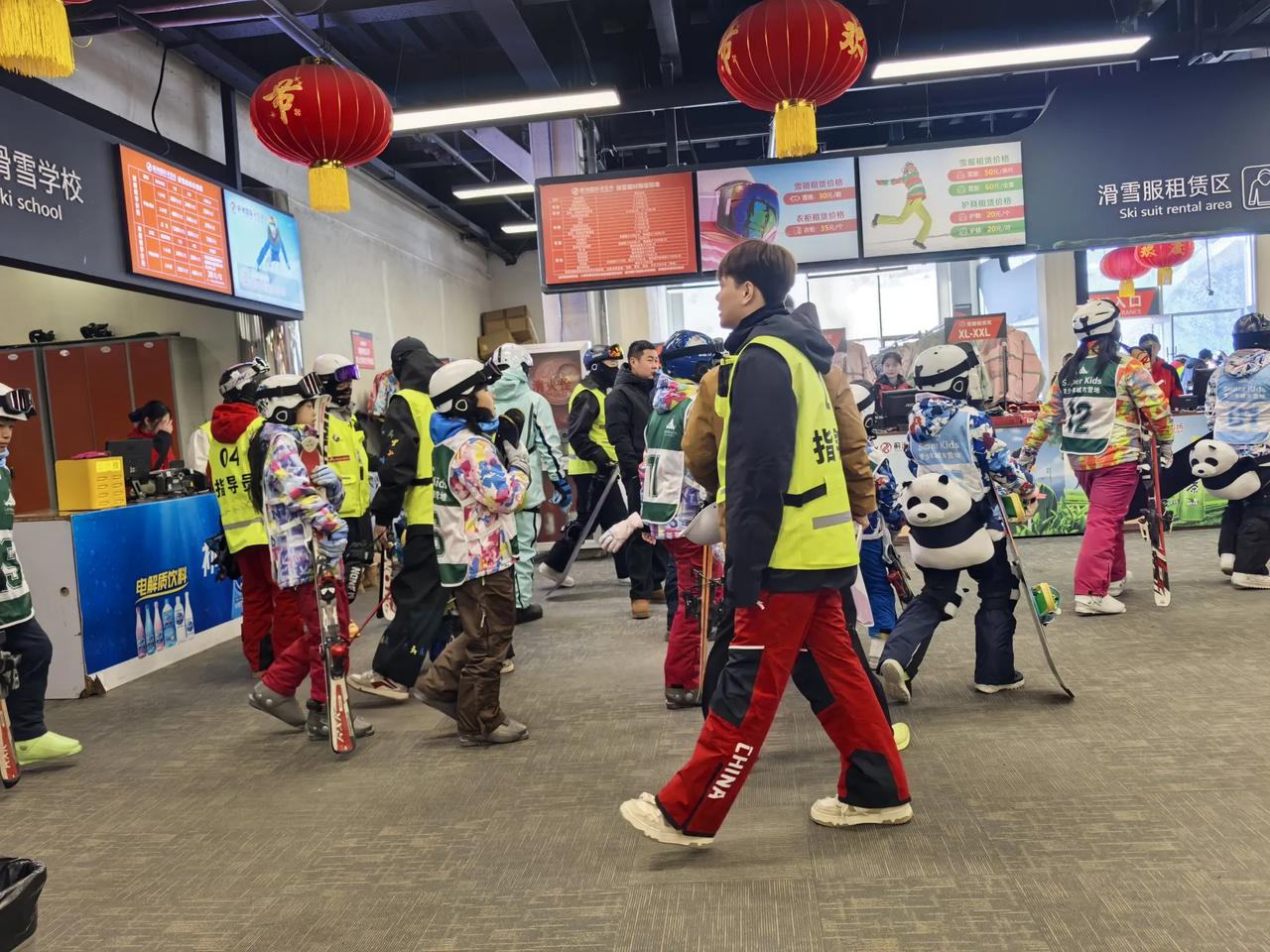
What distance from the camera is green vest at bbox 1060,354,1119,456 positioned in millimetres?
5273

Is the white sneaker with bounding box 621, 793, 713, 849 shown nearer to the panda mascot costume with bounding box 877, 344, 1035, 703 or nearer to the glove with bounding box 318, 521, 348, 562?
the panda mascot costume with bounding box 877, 344, 1035, 703

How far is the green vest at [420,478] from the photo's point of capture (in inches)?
168

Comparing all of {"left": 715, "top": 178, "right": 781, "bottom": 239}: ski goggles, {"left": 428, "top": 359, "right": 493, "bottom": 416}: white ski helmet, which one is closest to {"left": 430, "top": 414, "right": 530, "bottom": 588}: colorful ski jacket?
{"left": 428, "top": 359, "right": 493, "bottom": 416}: white ski helmet

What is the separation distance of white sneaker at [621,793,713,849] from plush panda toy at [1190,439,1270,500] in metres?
4.76

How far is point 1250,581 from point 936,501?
124 inches

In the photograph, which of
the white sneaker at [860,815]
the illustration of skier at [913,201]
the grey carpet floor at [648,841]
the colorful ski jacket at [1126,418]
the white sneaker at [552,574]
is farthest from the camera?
the illustration of skier at [913,201]

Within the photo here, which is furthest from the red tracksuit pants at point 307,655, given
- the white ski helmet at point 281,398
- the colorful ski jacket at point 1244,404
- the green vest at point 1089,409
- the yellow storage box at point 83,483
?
the colorful ski jacket at point 1244,404

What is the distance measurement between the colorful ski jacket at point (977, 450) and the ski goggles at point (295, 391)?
2567 millimetres

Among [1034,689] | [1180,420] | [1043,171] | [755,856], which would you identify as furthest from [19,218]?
[1180,420]

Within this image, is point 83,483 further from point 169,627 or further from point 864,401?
point 864,401

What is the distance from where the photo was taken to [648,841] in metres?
2.72

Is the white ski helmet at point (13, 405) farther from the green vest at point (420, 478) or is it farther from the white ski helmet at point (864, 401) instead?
the white ski helmet at point (864, 401)

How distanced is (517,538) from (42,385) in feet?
17.1

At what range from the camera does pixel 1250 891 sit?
2.23 meters
